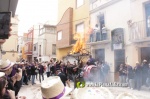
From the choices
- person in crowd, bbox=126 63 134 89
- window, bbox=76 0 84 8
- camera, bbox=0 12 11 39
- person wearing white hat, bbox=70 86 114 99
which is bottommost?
person in crowd, bbox=126 63 134 89

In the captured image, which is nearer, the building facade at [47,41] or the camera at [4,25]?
the camera at [4,25]

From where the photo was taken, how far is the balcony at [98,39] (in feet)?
55.3

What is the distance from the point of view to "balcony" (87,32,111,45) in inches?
663

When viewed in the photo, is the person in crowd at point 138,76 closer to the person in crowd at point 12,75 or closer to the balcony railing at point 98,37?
the balcony railing at point 98,37

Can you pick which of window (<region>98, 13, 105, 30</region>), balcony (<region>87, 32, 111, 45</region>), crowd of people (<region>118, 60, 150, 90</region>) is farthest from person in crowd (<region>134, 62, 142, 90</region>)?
window (<region>98, 13, 105, 30</region>)

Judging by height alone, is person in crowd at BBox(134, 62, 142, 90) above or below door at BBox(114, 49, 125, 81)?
below

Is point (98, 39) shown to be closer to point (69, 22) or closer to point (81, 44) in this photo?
point (81, 44)

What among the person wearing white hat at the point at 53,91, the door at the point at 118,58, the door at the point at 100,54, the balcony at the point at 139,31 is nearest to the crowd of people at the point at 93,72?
the door at the point at 118,58

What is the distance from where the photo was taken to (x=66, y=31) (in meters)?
23.3

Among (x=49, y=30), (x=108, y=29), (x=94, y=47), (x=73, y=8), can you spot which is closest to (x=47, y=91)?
(x=108, y=29)

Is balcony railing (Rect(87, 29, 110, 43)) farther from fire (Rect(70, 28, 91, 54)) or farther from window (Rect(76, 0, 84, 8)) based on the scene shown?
window (Rect(76, 0, 84, 8))

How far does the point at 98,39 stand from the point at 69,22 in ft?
19.0

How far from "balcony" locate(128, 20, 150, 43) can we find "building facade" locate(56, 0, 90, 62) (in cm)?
583

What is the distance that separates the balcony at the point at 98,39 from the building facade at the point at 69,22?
1274 millimetres
